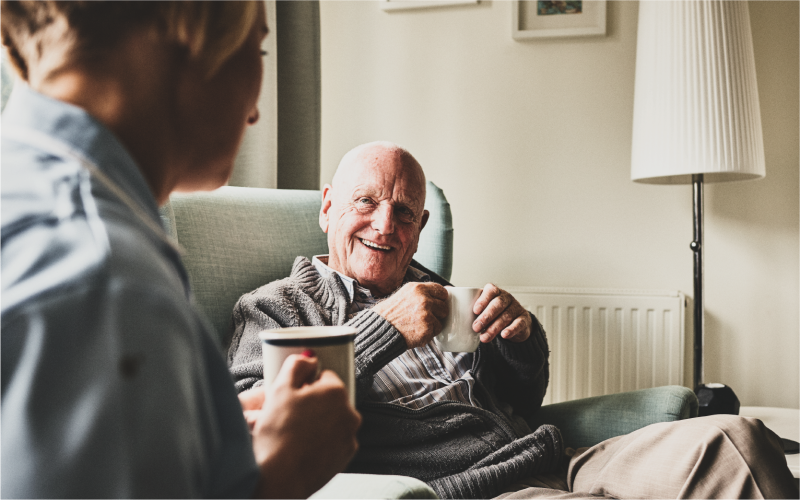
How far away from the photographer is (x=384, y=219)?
1.43 meters

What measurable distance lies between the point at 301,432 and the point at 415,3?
213 cm

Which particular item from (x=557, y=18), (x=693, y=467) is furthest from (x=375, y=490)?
(x=557, y=18)

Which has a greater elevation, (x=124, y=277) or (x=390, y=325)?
(x=124, y=277)

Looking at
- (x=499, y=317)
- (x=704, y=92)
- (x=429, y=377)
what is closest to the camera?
(x=499, y=317)

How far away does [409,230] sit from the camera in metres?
1.48

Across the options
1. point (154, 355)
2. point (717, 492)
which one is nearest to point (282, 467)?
point (154, 355)

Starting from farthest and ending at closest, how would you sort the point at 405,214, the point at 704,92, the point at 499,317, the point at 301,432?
the point at 704,92, the point at 405,214, the point at 499,317, the point at 301,432

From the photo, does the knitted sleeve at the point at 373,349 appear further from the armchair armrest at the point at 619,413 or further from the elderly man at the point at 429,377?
the armchair armrest at the point at 619,413

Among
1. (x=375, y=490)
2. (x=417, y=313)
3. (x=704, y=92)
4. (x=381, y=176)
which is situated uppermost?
(x=704, y=92)

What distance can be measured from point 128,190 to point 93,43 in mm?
91

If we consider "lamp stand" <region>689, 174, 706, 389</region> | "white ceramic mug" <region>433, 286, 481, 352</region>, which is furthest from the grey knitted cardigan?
"lamp stand" <region>689, 174, 706, 389</region>

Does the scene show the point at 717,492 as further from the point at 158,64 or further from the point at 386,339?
the point at 158,64

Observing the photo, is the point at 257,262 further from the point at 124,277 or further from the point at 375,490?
the point at 124,277

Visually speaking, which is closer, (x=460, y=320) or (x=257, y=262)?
(x=460, y=320)
